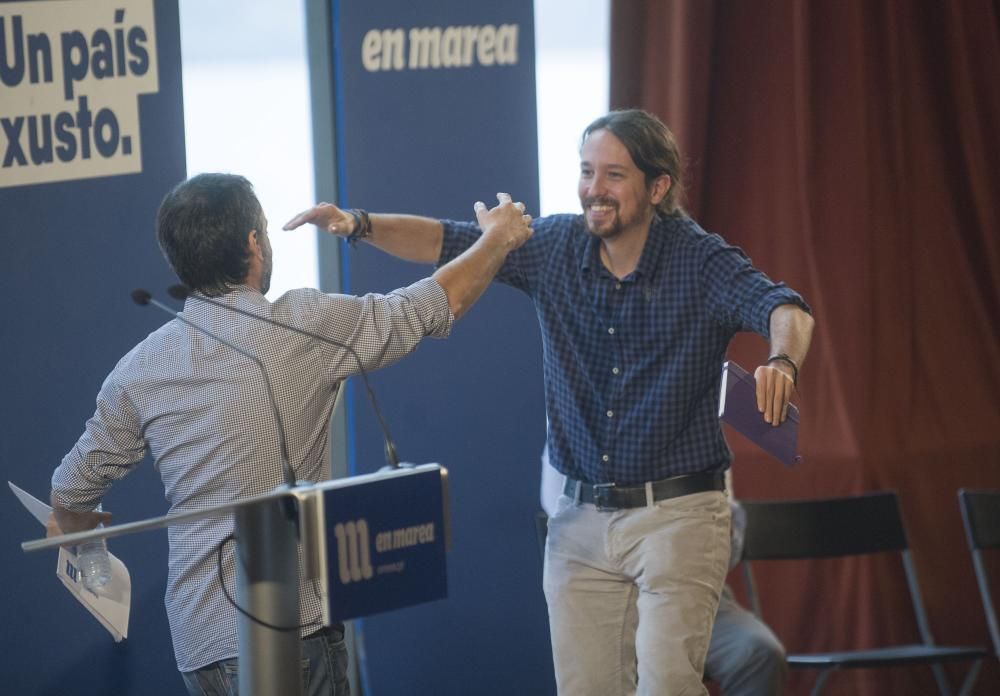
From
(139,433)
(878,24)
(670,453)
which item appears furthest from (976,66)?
(139,433)

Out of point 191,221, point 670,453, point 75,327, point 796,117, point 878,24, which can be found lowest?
point 670,453

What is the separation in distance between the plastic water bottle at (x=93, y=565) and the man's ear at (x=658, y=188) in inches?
67.2

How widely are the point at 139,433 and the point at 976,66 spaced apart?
12.5 ft

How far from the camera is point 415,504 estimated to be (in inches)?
78.6

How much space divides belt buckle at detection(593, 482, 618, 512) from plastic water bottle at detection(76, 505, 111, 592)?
1.26 metres

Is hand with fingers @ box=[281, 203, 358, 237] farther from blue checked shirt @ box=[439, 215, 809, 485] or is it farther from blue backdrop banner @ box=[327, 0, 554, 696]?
blue backdrop banner @ box=[327, 0, 554, 696]

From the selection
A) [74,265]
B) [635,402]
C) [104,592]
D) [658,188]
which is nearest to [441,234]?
[658,188]

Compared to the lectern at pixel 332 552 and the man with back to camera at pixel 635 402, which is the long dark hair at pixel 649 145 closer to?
the man with back to camera at pixel 635 402

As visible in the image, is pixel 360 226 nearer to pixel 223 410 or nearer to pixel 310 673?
pixel 223 410

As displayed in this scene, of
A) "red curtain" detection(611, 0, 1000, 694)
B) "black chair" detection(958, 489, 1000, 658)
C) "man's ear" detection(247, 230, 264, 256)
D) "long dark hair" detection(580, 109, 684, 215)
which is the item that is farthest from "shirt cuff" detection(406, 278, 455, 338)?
"black chair" detection(958, 489, 1000, 658)

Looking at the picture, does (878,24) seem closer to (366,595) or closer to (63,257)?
(63,257)

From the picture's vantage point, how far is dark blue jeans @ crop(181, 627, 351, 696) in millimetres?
2389

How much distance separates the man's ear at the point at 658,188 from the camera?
3443 mm

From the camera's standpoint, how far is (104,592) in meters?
2.43
